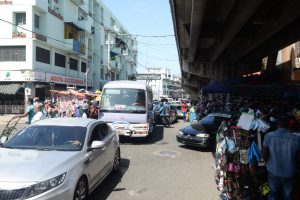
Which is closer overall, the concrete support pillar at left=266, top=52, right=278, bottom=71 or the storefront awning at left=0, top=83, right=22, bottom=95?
the concrete support pillar at left=266, top=52, right=278, bottom=71

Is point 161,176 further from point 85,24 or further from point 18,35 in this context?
point 85,24

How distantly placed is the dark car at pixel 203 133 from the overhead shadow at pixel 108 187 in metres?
4.36

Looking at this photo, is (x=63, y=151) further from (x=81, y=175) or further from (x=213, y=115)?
(x=213, y=115)

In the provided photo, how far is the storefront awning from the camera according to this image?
115ft

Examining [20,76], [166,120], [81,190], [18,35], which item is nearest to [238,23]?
[81,190]

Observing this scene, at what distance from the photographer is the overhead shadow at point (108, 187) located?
25.5ft

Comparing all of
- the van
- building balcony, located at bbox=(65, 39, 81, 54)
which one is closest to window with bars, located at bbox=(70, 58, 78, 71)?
building balcony, located at bbox=(65, 39, 81, 54)

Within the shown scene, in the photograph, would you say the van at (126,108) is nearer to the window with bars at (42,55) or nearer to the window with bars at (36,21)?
the window with bars at (42,55)

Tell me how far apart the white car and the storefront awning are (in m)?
28.2

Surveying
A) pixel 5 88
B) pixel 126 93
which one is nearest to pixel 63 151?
pixel 126 93

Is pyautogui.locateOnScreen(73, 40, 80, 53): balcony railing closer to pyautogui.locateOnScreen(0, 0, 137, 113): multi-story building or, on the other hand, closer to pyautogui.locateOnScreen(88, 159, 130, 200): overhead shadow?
pyautogui.locateOnScreen(0, 0, 137, 113): multi-story building

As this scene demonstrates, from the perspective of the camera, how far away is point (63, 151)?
681 cm

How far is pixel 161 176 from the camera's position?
32.1 ft

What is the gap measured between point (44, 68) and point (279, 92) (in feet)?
95.2
